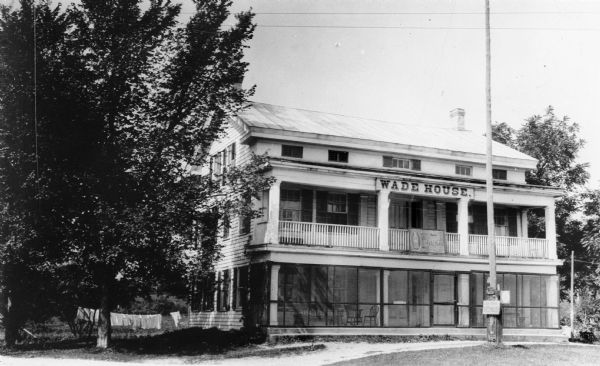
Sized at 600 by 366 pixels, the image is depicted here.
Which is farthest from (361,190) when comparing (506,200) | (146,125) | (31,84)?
(31,84)

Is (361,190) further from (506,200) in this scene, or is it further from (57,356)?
(57,356)

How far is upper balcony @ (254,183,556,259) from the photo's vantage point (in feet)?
82.4

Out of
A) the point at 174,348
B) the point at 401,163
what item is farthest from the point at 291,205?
the point at 174,348

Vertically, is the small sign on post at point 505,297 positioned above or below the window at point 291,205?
below

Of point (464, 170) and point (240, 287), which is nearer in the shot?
point (240, 287)

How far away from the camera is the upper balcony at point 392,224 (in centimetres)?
2511

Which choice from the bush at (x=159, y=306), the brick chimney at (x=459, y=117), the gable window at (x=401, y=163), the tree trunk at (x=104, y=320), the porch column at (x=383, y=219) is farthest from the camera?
the bush at (x=159, y=306)

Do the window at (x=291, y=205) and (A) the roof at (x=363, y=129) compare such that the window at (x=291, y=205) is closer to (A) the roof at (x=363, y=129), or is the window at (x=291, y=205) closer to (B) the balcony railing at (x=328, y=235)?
(B) the balcony railing at (x=328, y=235)

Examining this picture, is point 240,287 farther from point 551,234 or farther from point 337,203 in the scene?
point 551,234

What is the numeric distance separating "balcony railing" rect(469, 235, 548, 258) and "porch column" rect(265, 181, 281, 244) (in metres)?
9.24

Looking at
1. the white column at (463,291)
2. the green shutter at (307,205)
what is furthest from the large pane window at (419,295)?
the green shutter at (307,205)

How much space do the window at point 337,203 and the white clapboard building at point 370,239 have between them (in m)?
0.05

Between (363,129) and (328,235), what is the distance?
818 centimetres

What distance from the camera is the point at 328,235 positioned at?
25266mm
